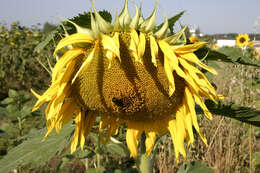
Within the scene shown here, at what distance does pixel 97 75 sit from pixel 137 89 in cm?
17

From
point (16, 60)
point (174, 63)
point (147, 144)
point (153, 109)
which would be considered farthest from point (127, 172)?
point (16, 60)

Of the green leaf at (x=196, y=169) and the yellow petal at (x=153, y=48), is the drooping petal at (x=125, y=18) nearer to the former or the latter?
the yellow petal at (x=153, y=48)

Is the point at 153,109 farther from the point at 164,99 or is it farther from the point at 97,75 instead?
the point at 97,75

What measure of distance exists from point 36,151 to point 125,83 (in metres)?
0.49

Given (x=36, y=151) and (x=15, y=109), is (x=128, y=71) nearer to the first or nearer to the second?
(x=36, y=151)

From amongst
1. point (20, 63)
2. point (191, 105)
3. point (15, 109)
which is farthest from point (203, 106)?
point (20, 63)

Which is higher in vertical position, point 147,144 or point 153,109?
point 153,109

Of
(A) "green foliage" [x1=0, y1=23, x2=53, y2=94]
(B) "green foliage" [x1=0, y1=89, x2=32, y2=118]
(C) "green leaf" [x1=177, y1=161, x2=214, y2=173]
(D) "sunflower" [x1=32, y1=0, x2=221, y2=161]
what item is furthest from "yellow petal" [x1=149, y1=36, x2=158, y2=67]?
(A) "green foliage" [x1=0, y1=23, x2=53, y2=94]

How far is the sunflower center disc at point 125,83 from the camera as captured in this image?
94 cm

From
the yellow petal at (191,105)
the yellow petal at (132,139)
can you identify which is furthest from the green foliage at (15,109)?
the yellow petal at (191,105)

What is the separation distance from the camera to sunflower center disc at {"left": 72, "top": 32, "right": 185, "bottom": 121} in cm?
94

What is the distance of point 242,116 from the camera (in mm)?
961

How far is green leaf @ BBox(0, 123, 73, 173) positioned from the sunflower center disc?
0.24 m

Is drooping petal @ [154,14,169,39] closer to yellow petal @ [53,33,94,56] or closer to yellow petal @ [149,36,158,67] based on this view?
yellow petal @ [149,36,158,67]
